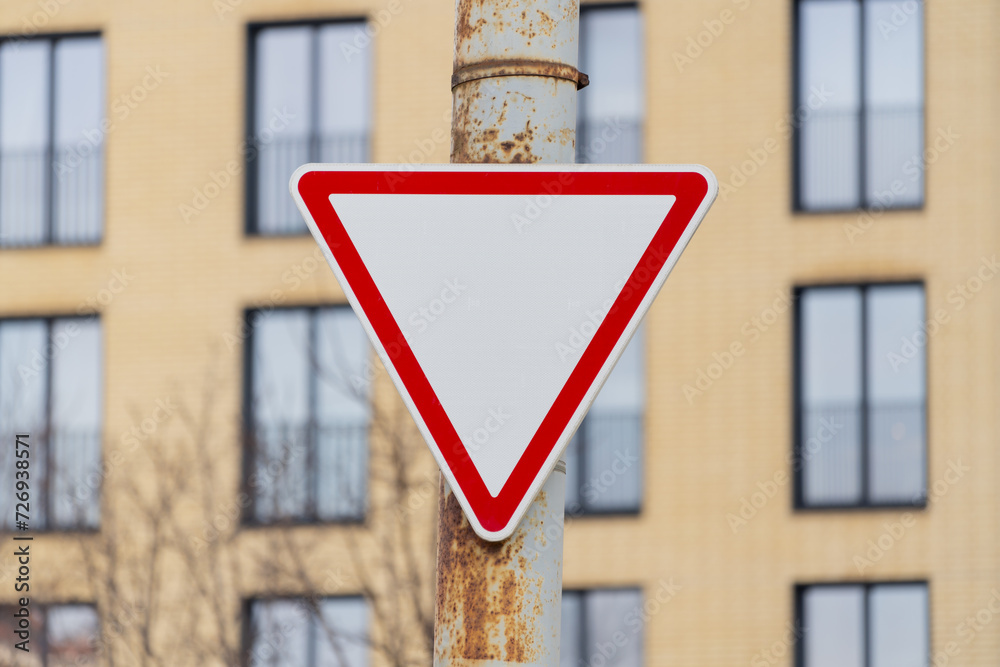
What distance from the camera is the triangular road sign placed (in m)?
2.11

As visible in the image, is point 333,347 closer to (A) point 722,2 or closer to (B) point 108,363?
(B) point 108,363

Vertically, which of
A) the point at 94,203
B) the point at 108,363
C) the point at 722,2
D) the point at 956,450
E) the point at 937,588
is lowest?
the point at 937,588

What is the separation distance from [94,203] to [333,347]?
3.93 m

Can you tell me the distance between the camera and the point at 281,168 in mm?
18906

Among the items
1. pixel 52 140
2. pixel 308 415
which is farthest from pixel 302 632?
pixel 52 140

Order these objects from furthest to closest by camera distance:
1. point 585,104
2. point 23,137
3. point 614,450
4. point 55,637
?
point 23,137 → point 585,104 → point 614,450 → point 55,637

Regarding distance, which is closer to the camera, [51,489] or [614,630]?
[614,630]

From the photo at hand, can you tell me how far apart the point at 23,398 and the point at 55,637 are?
314 centimetres

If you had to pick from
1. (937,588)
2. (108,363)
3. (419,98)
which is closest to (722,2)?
(419,98)

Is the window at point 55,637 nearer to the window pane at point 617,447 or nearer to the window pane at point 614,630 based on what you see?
the window pane at point 614,630

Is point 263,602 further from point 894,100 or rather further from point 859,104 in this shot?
point 894,100

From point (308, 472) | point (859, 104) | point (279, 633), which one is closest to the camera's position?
point (279, 633)

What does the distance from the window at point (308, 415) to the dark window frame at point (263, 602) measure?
3.12 feet

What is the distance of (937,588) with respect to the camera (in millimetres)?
17094
